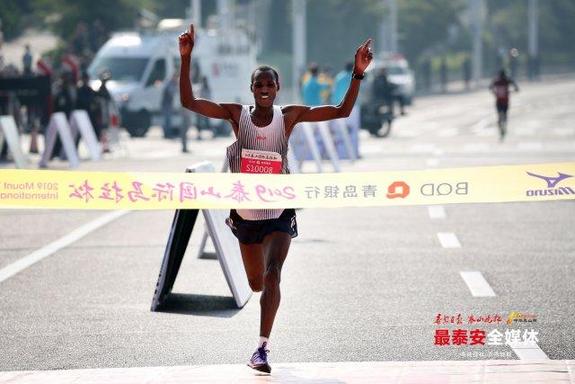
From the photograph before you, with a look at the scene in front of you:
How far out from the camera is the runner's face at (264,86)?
904 centimetres

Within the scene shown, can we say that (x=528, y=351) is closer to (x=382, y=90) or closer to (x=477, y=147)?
(x=477, y=147)

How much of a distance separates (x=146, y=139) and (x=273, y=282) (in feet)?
112

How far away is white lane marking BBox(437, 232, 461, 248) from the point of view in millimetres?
15758

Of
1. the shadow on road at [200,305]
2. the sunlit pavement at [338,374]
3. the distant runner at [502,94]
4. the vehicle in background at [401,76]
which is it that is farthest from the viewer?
the vehicle in background at [401,76]

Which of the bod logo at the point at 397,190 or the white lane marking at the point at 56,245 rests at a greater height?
the bod logo at the point at 397,190

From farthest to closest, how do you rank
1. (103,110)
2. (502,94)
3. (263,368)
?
(502,94)
(103,110)
(263,368)

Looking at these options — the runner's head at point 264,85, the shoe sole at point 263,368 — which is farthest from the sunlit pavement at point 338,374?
the runner's head at point 264,85

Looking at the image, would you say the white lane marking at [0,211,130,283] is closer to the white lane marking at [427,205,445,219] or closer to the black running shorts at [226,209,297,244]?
the white lane marking at [427,205,445,219]

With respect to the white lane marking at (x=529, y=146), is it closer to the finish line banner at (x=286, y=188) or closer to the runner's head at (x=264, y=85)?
the finish line banner at (x=286, y=188)

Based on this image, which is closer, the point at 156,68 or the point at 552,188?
the point at 552,188

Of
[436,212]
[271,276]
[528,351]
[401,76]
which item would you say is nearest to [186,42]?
[271,276]

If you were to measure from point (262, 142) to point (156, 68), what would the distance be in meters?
35.0

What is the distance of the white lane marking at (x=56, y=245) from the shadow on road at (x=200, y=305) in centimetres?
210

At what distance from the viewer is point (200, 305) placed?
38.8 feet
